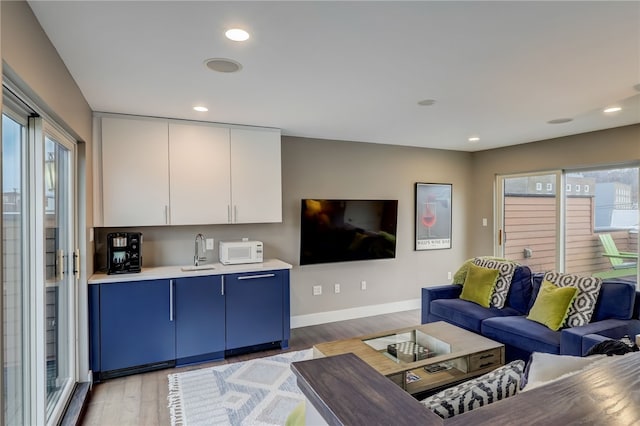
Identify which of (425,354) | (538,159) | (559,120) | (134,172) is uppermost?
(559,120)

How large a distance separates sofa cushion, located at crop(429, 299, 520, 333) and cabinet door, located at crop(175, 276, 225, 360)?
234 cm

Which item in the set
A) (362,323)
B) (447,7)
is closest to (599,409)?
(447,7)

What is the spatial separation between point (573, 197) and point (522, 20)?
3823mm

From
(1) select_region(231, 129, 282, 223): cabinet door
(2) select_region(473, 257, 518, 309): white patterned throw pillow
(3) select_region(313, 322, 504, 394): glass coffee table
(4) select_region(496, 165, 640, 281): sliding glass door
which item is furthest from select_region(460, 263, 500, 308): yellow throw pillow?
(1) select_region(231, 129, 282, 223): cabinet door

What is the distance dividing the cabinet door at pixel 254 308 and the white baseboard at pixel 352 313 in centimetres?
82

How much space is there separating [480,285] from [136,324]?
11.5 feet

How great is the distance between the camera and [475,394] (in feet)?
3.89

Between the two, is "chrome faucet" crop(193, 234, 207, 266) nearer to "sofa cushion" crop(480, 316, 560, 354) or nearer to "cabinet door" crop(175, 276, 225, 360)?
"cabinet door" crop(175, 276, 225, 360)

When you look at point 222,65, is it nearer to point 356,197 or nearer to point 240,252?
point 240,252

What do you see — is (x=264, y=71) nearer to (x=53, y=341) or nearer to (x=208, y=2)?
(x=208, y=2)

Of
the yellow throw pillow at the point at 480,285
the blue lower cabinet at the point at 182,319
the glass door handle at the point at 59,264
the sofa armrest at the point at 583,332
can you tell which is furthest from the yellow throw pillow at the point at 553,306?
the glass door handle at the point at 59,264

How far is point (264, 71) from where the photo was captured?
2.45 metres

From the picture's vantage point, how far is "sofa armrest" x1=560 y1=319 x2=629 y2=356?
275cm

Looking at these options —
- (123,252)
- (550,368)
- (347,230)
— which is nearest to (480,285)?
(347,230)
